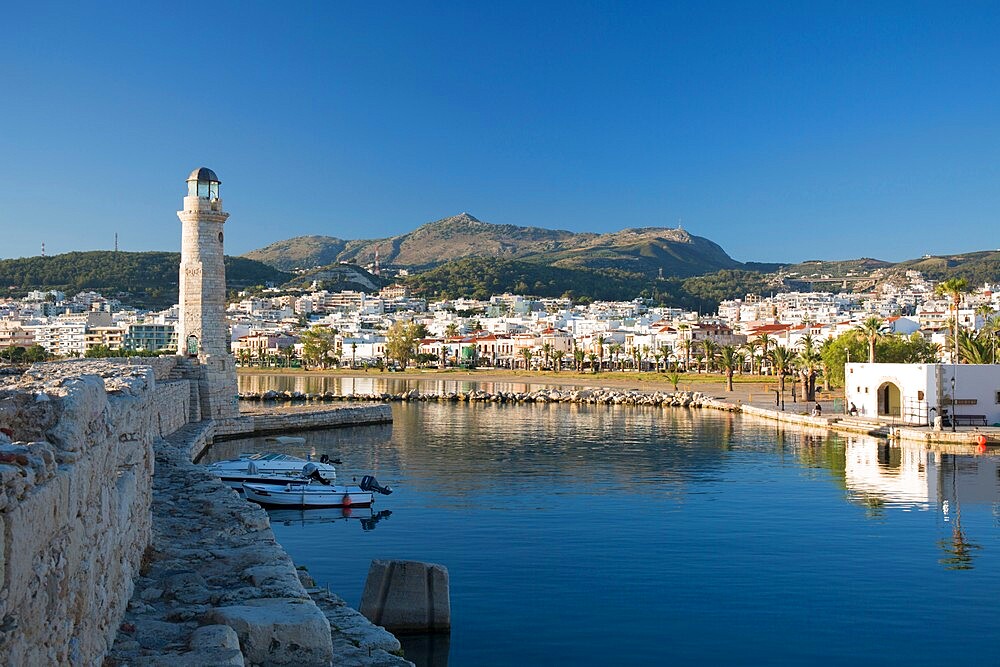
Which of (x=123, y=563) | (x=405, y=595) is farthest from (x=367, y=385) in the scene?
(x=123, y=563)

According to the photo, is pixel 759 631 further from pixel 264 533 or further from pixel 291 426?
pixel 291 426

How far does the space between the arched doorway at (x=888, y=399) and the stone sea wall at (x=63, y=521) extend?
40.7 metres

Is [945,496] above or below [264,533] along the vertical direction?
below

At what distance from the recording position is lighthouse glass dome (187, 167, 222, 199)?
119 ft

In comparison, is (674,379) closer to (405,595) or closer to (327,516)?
(327,516)

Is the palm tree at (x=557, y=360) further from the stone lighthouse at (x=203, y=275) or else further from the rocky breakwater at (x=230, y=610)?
the rocky breakwater at (x=230, y=610)

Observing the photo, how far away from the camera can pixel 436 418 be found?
171ft

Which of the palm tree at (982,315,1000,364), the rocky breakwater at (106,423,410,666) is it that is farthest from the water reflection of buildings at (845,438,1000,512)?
the rocky breakwater at (106,423,410,666)

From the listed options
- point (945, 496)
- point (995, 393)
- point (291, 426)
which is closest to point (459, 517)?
point (945, 496)

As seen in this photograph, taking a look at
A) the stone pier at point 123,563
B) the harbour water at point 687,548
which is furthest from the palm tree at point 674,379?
the stone pier at point 123,563

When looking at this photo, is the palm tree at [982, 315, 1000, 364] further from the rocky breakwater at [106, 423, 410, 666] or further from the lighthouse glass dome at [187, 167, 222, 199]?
the rocky breakwater at [106, 423, 410, 666]

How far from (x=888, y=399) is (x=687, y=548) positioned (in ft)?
93.6

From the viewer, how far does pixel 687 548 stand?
18.6 metres

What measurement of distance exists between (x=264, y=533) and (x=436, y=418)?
3945 cm
